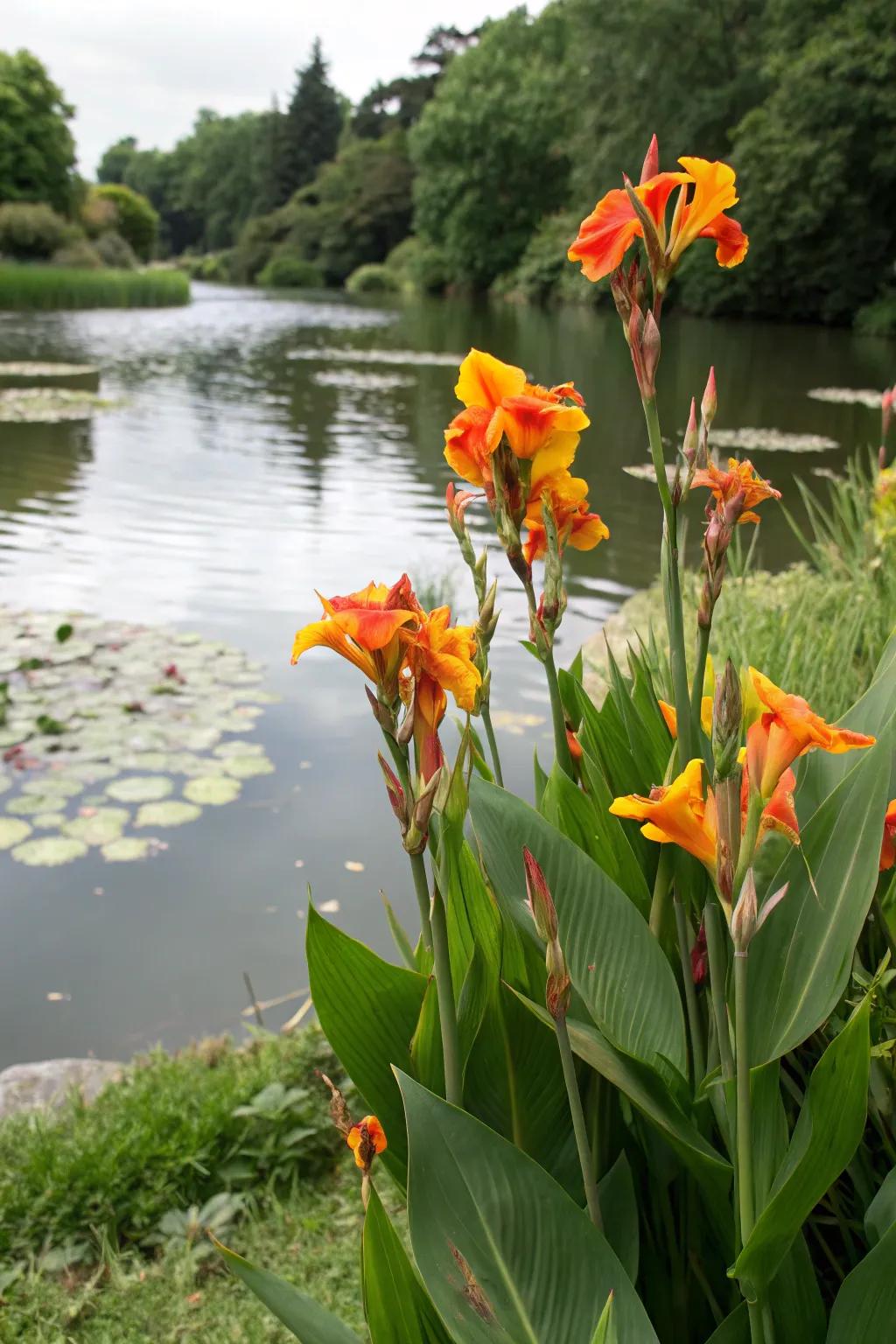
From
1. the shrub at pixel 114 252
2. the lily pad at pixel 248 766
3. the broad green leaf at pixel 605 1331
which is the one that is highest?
the shrub at pixel 114 252

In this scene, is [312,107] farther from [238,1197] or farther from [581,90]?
[238,1197]

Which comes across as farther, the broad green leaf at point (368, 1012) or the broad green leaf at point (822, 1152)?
the broad green leaf at point (368, 1012)

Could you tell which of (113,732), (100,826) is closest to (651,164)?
(100,826)

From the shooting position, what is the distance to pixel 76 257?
24859mm

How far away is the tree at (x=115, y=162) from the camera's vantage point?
265 feet

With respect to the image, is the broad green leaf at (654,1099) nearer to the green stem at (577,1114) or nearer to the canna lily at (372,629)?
the green stem at (577,1114)

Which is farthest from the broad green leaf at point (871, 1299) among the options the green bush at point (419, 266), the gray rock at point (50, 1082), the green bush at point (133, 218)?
the green bush at point (419, 266)

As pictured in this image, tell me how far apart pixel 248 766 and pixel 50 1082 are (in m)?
1.62

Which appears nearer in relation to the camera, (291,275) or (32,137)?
(32,137)

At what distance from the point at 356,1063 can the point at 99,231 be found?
105 feet

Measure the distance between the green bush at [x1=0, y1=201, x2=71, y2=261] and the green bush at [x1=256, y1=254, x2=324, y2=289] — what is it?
1677 centimetres

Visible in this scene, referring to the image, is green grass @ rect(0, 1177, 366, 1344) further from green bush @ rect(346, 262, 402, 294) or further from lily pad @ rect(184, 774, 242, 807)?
green bush @ rect(346, 262, 402, 294)

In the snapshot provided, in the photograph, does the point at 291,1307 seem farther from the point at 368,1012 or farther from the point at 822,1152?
the point at 822,1152

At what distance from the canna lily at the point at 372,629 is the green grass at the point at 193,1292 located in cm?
108
